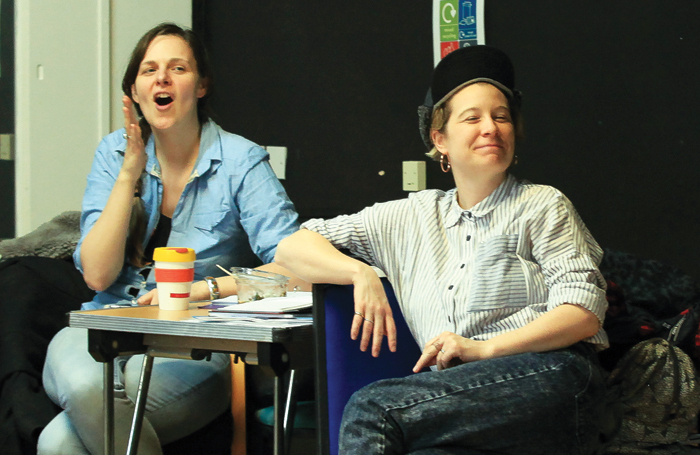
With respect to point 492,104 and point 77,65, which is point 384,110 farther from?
point 492,104

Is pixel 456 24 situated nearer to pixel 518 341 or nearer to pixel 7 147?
pixel 7 147

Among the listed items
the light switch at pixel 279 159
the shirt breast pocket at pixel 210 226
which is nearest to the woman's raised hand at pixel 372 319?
the shirt breast pocket at pixel 210 226

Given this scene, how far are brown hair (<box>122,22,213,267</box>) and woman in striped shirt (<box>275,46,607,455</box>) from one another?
0.61 metres

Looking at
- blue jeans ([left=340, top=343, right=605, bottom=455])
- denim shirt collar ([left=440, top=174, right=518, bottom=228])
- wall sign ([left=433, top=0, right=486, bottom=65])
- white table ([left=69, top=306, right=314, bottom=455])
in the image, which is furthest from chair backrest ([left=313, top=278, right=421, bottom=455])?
wall sign ([left=433, top=0, right=486, bottom=65])

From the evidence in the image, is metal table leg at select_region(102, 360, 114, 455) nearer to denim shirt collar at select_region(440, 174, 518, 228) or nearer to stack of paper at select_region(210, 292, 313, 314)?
stack of paper at select_region(210, 292, 313, 314)

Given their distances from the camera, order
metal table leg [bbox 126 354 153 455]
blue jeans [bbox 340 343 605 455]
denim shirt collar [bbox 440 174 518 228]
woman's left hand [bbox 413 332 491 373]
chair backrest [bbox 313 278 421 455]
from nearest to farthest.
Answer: blue jeans [bbox 340 343 605 455] → woman's left hand [bbox 413 332 491 373] → chair backrest [bbox 313 278 421 455] → denim shirt collar [bbox 440 174 518 228] → metal table leg [bbox 126 354 153 455]

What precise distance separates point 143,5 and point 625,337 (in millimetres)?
2602

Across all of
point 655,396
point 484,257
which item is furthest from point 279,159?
point 655,396

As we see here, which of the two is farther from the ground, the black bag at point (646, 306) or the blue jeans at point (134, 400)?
the black bag at point (646, 306)

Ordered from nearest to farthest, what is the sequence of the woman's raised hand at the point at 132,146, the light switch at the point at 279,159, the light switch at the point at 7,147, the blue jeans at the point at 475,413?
the blue jeans at the point at 475,413
the woman's raised hand at the point at 132,146
the light switch at the point at 7,147
the light switch at the point at 279,159

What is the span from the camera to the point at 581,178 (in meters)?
2.71

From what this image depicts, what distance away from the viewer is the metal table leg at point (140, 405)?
1.59 m

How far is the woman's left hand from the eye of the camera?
1.26 meters

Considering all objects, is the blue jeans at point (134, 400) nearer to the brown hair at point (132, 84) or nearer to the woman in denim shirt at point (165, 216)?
the woman in denim shirt at point (165, 216)
